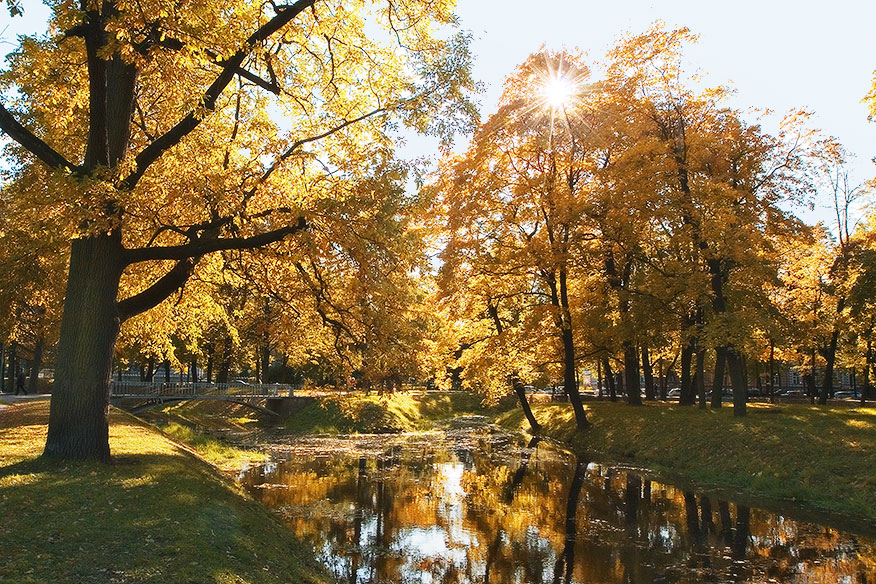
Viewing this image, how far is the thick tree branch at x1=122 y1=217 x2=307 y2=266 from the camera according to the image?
1160 centimetres

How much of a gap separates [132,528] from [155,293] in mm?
5762

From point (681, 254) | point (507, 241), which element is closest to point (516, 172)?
point (507, 241)

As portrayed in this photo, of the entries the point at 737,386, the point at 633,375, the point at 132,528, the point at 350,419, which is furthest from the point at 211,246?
the point at 350,419

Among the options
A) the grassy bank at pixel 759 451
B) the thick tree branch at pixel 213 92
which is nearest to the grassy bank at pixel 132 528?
the thick tree branch at pixel 213 92

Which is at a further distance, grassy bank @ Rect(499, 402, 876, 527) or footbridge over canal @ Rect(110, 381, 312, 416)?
footbridge over canal @ Rect(110, 381, 312, 416)

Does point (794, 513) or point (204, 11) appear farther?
point (794, 513)

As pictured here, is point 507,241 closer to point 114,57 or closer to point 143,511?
point 114,57

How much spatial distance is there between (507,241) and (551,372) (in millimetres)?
7409

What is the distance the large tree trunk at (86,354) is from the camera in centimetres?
1138

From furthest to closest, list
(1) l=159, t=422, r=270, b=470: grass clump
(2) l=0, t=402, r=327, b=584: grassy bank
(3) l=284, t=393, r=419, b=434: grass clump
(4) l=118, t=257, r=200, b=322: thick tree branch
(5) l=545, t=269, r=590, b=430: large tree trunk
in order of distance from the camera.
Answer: (3) l=284, t=393, r=419, b=434: grass clump, (5) l=545, t=269, r=590, b=430: large tree trunk, (1) l=159, t=422, r=270, b=470: grass clump, (4) l=118, t=257, r=200, b=322: thick tree branch, (2) l=0, t=402, r=327, b=584: grassy bank

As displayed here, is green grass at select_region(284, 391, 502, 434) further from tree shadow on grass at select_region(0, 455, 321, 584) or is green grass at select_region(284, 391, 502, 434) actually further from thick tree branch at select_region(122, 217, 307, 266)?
tree shadow on grass at select_region(0, 455, 321, 584)

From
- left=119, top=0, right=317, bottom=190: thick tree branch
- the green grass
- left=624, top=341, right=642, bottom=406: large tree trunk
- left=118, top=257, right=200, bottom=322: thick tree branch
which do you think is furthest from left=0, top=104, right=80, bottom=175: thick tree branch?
left=624, top=341, right=642, bottom=406: large tree trunk

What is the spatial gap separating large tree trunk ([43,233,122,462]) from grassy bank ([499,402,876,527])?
15388mm

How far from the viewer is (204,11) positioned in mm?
9492
